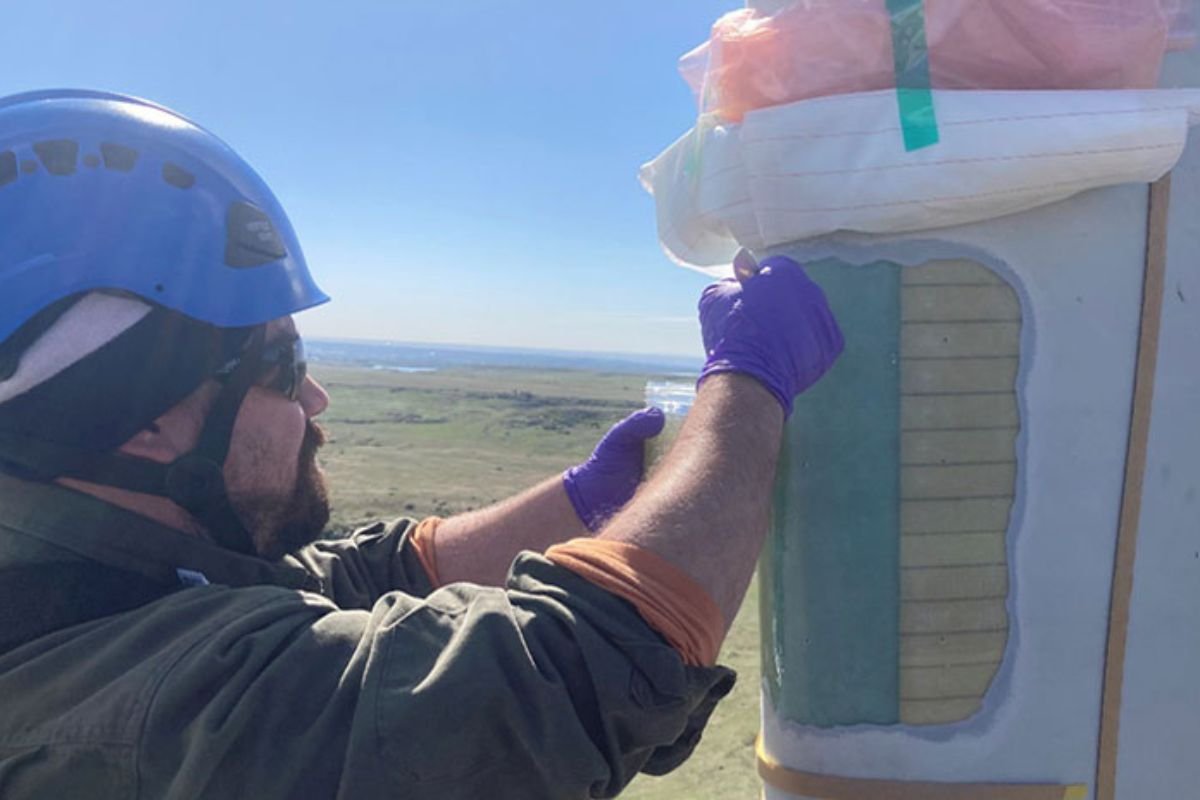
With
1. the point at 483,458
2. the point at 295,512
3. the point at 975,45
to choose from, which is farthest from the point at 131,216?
the point at 483,458

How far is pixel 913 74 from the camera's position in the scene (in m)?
1.70

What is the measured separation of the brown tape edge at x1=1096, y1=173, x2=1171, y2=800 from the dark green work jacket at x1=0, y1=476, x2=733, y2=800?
33.9 inches

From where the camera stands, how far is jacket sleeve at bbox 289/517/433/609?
213 centimetres

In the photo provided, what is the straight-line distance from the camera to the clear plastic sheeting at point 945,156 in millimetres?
1629

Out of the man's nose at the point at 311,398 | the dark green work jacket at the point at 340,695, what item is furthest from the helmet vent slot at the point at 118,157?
the dark green work jacket at the point at 340,695

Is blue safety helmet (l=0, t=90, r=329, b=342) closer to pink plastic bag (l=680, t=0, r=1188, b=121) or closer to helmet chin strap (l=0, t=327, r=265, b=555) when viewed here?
helmet chin strap (l=0, t=327, r=265, b=555)

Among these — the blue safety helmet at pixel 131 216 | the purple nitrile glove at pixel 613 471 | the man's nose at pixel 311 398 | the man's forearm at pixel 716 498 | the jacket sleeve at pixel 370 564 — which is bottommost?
the jacket sleeve at pixel 370 564

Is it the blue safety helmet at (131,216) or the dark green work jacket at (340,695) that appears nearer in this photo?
the dark green work jacket at (340,695)

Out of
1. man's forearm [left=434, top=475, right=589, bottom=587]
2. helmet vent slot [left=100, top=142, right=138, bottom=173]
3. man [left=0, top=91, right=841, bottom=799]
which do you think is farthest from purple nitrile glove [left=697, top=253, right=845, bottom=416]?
helmet vent slot [left=100, top=142, right=138, bottom=173]

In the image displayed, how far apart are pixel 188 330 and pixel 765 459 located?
1.04 meters

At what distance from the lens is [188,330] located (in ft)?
5.65

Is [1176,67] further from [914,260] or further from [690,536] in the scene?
[690,536]

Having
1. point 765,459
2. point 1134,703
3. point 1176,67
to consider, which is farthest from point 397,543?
point 1176,67

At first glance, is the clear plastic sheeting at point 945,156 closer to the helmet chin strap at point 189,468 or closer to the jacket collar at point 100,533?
the helmet chin strap at point 189,468
